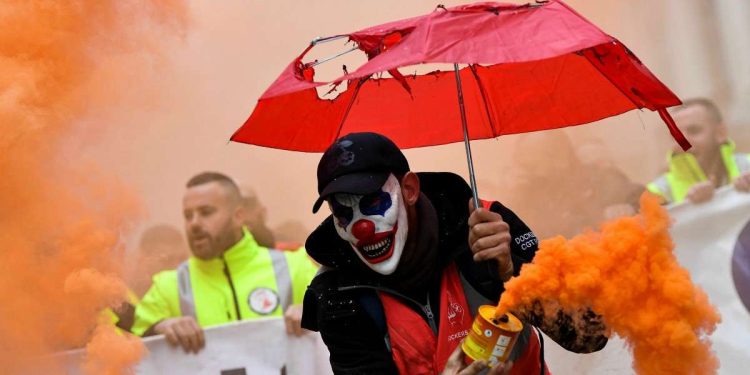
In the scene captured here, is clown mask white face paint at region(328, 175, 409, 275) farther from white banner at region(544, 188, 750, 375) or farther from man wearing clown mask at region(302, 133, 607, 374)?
white banner at region(544, 188, 750, 375)

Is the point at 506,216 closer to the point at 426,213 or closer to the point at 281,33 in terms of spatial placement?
the point at 426,213

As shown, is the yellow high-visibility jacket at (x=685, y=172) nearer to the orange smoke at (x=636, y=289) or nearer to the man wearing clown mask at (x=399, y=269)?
the man wearing clown mask at (x=399, y=269)

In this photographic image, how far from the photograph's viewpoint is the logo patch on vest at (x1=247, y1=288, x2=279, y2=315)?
515 centimetres

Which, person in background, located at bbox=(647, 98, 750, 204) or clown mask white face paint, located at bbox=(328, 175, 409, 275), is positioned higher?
clown mask white face paint, located at bbox=(328, 175, 409, 275)

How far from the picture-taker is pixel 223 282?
209 inches

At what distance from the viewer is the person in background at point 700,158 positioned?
17.8ft

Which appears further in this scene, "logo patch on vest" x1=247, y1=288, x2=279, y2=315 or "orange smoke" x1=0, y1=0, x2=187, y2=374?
"logo patch on vest" x1=247, y1=288, x2=279, y2=315

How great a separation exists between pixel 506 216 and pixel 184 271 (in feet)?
9.61

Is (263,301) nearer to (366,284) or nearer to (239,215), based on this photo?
(239,215)

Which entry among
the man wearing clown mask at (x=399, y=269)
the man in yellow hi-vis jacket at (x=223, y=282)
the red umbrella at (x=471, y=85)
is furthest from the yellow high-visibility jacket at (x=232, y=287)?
the man wearing clown mask at (x=399, y=269)

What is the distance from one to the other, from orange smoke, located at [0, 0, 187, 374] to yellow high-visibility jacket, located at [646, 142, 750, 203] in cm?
297

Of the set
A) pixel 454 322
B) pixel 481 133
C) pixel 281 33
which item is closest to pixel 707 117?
pixel 481 133

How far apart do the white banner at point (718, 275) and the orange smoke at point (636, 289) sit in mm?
1930

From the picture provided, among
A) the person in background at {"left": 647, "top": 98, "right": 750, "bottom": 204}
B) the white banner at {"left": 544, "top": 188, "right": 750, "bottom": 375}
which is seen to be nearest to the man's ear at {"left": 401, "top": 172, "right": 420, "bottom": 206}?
the white banner at {"left": 544, "top": 188, "right": 750, "bottom": 375}
